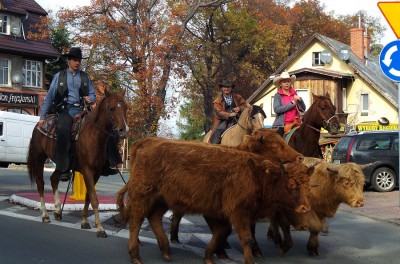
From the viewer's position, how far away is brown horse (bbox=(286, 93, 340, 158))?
11766mm

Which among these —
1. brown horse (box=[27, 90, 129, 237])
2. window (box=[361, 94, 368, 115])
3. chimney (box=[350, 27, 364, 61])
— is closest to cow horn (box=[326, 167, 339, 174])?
brown horse (box=[27, 90, 129, 237])

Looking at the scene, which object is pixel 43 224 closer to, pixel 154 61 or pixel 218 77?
pixel 154 61

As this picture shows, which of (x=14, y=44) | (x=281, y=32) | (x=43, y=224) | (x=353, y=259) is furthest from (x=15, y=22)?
(x=353, y=259)

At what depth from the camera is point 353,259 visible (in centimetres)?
930

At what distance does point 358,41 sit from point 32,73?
26.6 meters

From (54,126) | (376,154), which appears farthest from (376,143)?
(54,126)

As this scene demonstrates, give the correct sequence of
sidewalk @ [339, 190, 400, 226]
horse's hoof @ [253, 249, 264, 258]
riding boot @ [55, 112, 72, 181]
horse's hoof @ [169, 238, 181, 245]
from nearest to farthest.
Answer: horse's hoof @ [253, 249, 264, 258]
horse's hoof @ [169, 238, 181, 245]
riding boot @ [55, 112, 72, 181]
sidewalk @ [339, 190, 400, 226]

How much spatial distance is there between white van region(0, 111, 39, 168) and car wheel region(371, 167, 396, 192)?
53.6 feet

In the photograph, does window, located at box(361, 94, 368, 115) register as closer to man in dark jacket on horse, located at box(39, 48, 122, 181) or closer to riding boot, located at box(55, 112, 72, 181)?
man in dark jacket on horse, located at box(39, 48, 122, 181)

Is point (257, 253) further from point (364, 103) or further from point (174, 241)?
point (364, 103)

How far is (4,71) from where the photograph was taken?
156ft

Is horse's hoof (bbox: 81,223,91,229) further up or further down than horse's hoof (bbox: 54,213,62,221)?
further down

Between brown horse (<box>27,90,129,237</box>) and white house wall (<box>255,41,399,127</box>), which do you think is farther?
white house wall (<box>255,41,399,127</box>)

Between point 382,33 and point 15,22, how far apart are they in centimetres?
4433
